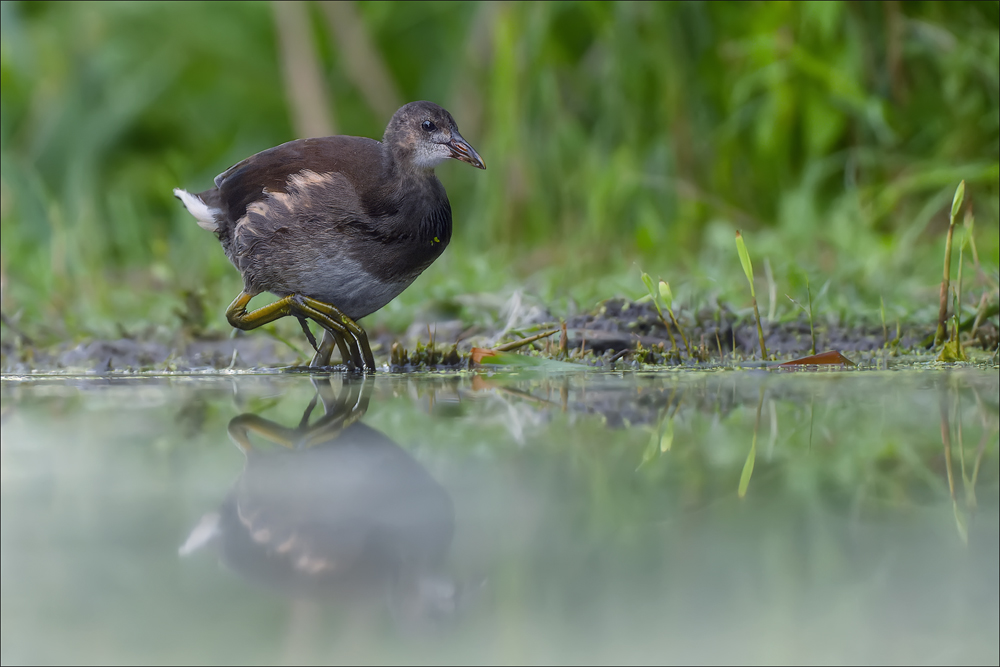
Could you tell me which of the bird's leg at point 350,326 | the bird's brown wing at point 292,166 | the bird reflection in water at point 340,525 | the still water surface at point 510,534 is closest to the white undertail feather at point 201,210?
the bird's brown wing at point 292,166

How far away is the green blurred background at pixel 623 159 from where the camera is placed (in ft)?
13.1

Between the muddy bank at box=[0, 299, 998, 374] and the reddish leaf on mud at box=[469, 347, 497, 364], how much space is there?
0.20ft

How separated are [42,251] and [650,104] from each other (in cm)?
297

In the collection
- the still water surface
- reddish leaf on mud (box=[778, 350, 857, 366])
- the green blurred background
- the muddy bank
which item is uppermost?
the green blurred background

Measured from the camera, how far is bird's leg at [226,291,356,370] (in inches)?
108

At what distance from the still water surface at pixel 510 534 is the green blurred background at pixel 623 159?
1.52m

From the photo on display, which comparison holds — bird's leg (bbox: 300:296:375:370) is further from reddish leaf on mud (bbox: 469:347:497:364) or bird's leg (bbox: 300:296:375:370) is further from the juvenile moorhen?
reddish leaf on mud (bbox: 469:347:497:364)

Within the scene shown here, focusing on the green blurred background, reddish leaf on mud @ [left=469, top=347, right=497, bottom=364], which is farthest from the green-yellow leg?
the green blurred background

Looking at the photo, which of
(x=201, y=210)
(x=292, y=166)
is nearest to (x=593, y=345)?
(x=292, y=166)

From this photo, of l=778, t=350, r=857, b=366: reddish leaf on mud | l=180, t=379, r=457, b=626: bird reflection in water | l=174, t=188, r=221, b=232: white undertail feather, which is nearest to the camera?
l=180, t=379, r=457, b=626: bird reflection in water

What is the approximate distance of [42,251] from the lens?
17.3ft

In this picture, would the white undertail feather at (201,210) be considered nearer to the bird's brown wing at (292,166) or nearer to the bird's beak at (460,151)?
the bird's brown wing at (292,166)

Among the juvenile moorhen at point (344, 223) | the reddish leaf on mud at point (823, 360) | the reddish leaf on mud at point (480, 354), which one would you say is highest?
the juvenile moorhen at point (344, 223)

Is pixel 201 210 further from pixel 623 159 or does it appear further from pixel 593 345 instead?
pixel 623 159
